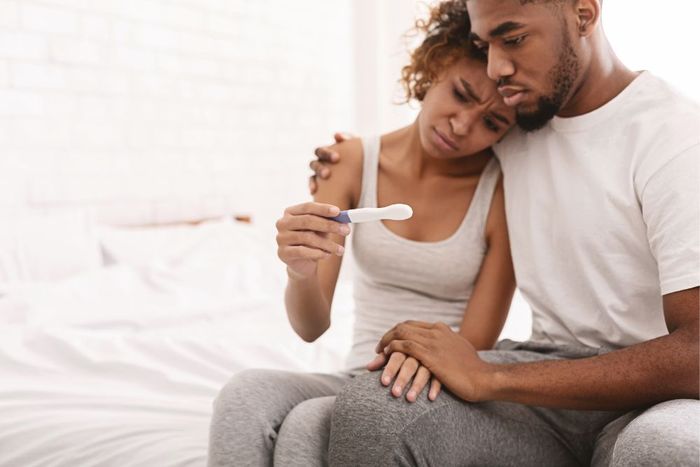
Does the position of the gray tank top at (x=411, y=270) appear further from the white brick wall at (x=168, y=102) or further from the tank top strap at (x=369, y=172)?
the white brick wall at (x=168, y=102)

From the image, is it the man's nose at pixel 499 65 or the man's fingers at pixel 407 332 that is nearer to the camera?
the man's fingers at pixel 407 332

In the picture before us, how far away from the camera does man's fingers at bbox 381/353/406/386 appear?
3.35ft

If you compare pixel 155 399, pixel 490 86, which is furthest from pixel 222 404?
pixel 490 86

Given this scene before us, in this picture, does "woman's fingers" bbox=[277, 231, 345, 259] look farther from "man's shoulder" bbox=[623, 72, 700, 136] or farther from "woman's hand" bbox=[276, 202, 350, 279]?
"man's shoulder" bbox=[623, 72, 700, 136]

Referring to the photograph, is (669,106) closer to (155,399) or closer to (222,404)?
(222,404)

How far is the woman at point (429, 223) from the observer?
1.34 meters

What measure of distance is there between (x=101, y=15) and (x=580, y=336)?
212cm

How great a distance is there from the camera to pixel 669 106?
1.18 m

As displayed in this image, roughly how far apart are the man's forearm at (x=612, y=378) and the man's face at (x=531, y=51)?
1.47 ft

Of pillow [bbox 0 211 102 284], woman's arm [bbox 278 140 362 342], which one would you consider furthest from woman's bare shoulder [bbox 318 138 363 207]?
pillow [bbox 0 211 102 284]

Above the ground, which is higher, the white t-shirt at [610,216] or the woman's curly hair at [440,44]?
the woman's curly hair at [440,44]

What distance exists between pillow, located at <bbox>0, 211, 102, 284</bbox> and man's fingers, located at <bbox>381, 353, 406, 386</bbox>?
4.83ft

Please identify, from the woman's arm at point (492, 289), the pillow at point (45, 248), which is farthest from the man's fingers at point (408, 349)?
the pillow at point (45, 248)

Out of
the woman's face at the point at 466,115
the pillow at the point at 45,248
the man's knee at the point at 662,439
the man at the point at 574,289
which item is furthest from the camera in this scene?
the pillow at the point at 45,248
